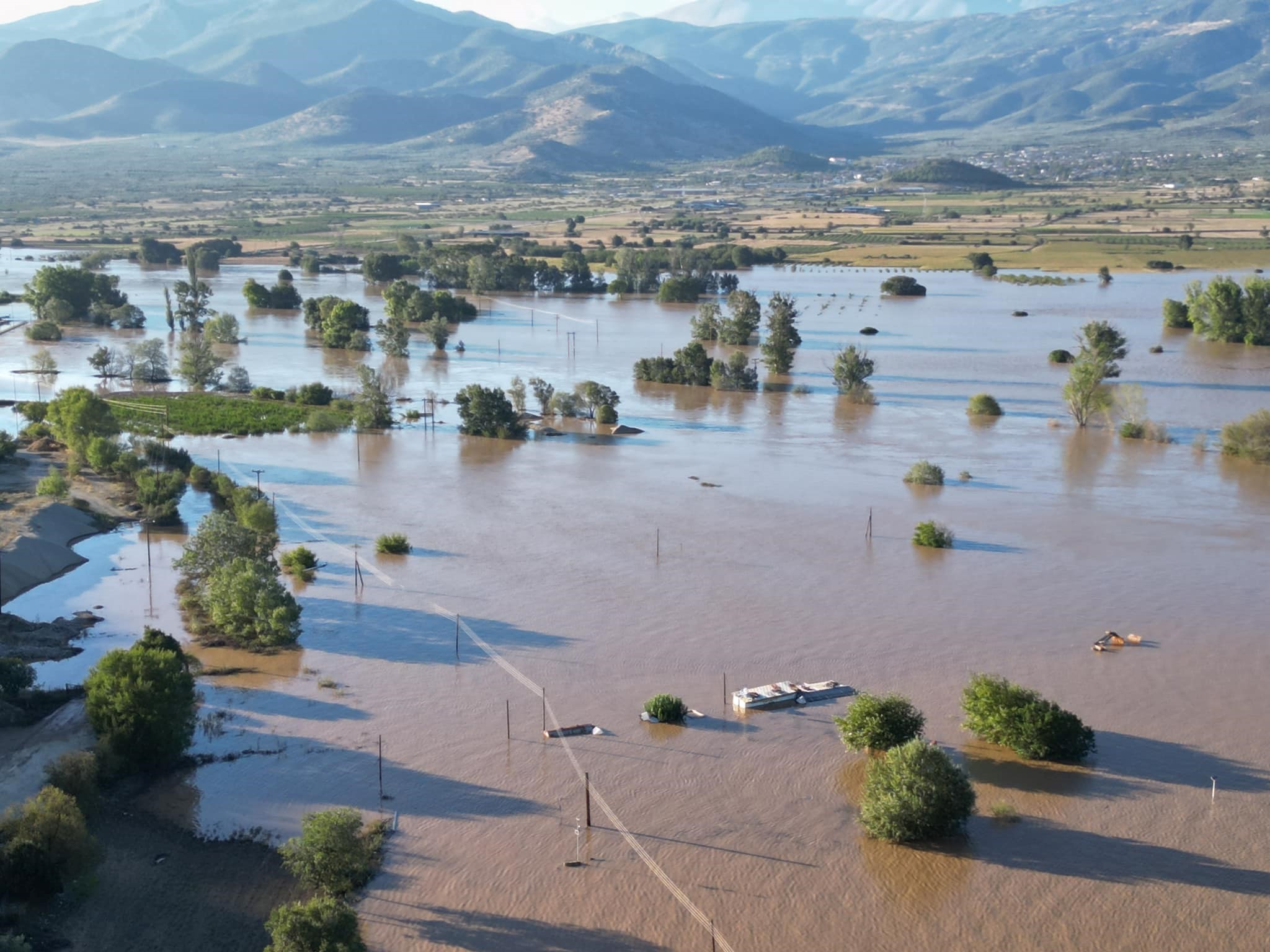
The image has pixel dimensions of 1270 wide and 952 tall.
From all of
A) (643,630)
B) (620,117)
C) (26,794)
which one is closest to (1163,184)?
(620,117)

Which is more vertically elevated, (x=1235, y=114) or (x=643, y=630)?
(x=1235, y=114)

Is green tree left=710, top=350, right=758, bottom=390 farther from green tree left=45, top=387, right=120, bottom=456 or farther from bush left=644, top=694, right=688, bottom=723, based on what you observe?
bush left=644, top=694, right=688, bottom=723

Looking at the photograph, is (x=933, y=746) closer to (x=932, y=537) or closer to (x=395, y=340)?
(x=932, y=537)

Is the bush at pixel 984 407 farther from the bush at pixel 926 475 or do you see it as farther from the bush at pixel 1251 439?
Result: the bush at pixel 926 475

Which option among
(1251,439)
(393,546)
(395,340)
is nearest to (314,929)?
(393,546)

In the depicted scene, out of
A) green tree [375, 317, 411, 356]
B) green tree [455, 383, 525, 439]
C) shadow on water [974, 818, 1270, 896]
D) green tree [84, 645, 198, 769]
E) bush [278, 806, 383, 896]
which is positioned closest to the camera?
bush [278, 806, 383, 896]

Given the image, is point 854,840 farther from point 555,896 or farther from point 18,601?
point 18,601

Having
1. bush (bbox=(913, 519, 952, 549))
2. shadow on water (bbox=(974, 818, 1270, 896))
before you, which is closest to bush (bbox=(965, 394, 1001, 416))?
bush (bbox=(913, 519, 952, 549))

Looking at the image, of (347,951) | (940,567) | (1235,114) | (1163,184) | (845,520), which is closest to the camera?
(347,951)

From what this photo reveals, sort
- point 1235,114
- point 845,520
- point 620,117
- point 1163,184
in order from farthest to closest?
point 1235,114, point 620,117, point 1163,184, point 845,520
